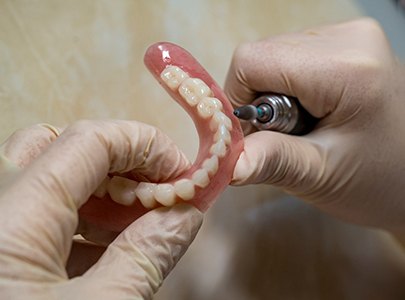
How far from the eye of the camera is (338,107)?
0.91 m

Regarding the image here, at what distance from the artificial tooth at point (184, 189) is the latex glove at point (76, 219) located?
0.03m

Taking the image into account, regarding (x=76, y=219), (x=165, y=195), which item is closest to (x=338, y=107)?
(x=165, y=195)

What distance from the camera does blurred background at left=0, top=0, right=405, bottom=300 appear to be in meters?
1.04

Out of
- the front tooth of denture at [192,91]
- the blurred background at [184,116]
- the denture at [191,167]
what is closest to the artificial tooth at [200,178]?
the denture at [191,167]

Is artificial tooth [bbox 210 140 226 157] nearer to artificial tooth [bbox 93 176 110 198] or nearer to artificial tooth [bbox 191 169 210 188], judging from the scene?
artificial tooth [bbox 191 169 210 188]

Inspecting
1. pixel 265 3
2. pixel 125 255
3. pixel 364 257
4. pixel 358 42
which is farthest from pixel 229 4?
pixel 125 255

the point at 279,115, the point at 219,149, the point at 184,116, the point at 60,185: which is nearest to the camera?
the point at 60,185

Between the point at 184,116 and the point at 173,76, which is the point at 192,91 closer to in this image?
the point at 173,76

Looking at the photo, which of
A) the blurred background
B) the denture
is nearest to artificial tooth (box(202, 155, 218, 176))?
the denture

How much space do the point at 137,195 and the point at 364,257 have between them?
66cm

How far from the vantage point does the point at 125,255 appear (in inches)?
26.5

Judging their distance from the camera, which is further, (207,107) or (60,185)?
(207,107)

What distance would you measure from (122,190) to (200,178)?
11 cm

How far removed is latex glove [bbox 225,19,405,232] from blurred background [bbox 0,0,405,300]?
0.15 metres
